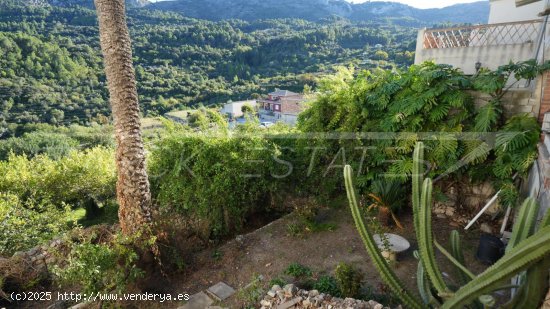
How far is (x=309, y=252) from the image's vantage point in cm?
435

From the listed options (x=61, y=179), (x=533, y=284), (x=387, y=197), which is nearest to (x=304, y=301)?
(x=533, y=284)

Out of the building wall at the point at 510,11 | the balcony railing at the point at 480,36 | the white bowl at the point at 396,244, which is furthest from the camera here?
the building wall at the point at 510,11

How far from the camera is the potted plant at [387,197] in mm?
4832

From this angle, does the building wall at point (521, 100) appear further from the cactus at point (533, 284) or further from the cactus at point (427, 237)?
the cactus at point (427, 237)

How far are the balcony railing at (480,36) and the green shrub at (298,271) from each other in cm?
639

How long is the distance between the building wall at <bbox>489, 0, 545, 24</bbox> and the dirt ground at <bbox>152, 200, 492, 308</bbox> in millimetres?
6046

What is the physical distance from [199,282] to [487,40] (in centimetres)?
848

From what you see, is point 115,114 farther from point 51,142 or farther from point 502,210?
point 51,142

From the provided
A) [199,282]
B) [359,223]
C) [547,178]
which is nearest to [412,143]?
[547,178]

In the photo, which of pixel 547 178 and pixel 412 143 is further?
pixel 412 143

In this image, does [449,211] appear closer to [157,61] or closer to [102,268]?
[102,268]

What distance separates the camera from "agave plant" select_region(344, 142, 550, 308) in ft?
5.48

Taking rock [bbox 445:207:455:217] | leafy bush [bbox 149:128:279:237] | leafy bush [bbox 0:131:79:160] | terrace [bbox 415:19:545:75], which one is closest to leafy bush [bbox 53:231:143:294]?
leafy bush [bbox 149:128:279:237]

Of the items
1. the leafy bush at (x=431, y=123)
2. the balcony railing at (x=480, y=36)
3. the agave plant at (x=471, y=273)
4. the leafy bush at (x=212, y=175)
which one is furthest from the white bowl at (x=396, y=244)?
the balcony railing at (x=480, y=36)
